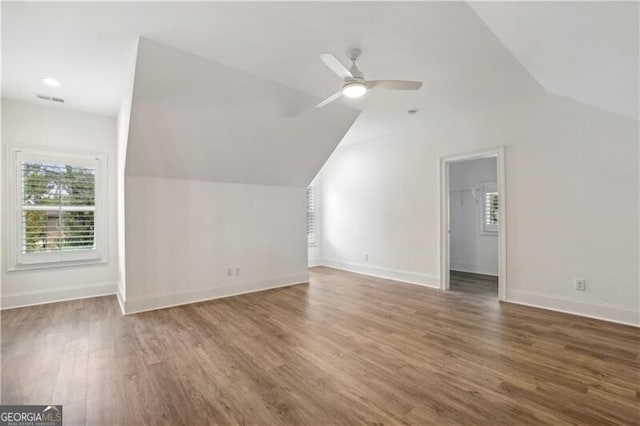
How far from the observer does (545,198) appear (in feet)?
12.4

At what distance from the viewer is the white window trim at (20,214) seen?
12.9 feet

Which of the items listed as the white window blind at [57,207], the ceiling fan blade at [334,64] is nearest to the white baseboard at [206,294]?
the white window blind at [57,207]

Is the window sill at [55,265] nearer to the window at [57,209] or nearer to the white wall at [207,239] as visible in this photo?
the window at [57,209]

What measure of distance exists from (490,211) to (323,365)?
5.34 metres

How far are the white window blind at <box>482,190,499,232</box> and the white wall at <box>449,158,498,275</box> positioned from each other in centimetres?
9

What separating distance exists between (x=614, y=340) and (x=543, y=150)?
7.59 ft

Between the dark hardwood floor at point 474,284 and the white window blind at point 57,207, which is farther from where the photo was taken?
the dark hardwood floor at point 474,284

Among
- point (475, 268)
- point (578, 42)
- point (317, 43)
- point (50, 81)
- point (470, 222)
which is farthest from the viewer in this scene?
point (470, 222)

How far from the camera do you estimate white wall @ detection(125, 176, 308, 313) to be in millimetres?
3842

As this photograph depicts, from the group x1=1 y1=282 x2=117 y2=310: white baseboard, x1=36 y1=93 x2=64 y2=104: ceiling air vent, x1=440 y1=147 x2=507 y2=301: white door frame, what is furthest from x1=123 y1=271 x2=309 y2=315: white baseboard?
x1=36 y1=93 x2=64 y2=104: ceiling air vent

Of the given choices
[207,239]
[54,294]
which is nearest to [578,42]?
[207,239]

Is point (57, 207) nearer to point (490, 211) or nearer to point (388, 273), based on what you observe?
point (388, 273)

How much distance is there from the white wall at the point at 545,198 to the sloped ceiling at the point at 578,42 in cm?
55

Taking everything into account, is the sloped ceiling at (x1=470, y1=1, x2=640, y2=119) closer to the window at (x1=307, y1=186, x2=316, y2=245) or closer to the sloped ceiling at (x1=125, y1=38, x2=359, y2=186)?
the sloped ceiling at (x1=125, y1=38, x2=359, y2=186)
